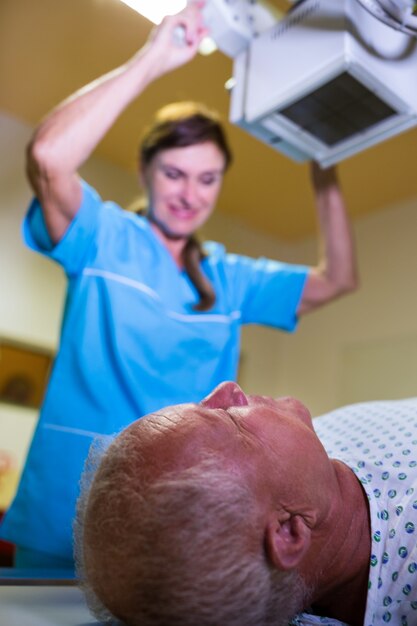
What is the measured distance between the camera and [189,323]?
143cm

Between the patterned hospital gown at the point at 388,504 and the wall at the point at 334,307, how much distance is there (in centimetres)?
194

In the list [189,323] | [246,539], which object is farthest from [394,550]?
[189,323]

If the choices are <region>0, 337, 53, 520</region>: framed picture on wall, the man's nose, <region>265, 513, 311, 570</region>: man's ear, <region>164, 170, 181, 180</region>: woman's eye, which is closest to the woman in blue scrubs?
<region>164, 170, 181, 180</region>: woman's eye

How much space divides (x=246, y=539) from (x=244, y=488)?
49 mm

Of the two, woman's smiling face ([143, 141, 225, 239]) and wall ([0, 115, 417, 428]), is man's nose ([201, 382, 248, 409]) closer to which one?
woman's smiling face ([143, 141, 225, 239])

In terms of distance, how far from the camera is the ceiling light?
1068 millimetres

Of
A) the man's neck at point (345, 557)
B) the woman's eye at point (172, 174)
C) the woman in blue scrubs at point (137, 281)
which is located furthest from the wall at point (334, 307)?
the man's neck at point (345, 557)

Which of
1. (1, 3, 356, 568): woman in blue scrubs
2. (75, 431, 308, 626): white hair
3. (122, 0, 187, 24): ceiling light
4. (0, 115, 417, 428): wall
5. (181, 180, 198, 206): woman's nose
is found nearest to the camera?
(75, 431, 308, 626): white hair

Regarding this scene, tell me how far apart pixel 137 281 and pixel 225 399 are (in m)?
0.69

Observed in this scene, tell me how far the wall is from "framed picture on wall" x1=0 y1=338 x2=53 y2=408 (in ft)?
0.21

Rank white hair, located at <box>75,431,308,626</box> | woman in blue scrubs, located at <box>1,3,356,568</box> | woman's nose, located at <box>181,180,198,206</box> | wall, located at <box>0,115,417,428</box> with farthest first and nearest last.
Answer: wall, located at <box>0,115,417,428</box>, woman's nose, located at <box>181,180,198,206</box>, woman in blue scrubs, located at <box>1,3,356,568</box>, white hair, located at <box>75,431,308,626</box>

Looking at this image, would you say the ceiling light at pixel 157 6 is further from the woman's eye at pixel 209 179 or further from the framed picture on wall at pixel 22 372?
the framed picture on wall at pixel 22 372

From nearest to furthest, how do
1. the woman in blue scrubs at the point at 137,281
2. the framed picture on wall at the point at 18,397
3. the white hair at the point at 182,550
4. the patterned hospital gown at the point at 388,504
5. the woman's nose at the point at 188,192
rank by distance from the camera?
the white hair at the point at 182,550 → the patterned hospital gown at the point at 388,504 → the woman in blue scrubs at the point at 137,281 → the woman's nose at the point at 188,192 → the framed picture on wall at the point at 18,397

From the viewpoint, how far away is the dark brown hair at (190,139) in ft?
4.94
